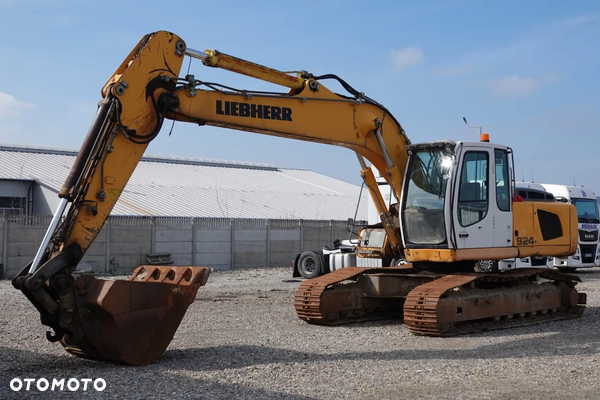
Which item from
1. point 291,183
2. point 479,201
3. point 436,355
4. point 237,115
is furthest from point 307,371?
point 291,183

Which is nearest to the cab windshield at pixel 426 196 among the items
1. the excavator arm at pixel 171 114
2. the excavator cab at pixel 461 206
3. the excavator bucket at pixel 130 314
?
the excavator cab at pixel 461 206

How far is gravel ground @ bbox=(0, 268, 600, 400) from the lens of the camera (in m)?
7.05

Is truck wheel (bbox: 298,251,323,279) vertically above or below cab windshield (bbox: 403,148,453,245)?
below

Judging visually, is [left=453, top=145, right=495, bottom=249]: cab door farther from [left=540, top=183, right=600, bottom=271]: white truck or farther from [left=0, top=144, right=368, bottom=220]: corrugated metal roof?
[left=0, top=144, right=368, bottom=220]: corrugated metal roof

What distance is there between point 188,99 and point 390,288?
192 inches

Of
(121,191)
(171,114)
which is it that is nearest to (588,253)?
(171,114)

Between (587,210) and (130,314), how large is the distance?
65.6 ft

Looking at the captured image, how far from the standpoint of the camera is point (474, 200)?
11586mm

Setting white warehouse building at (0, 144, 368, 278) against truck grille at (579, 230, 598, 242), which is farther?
white warehouse building at (0, 144, 368, 278)

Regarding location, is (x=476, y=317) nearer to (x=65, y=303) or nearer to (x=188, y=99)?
(x=188, y=99)

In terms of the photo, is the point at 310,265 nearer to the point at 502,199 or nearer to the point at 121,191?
the point at 502,199

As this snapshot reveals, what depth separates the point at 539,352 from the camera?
927cm

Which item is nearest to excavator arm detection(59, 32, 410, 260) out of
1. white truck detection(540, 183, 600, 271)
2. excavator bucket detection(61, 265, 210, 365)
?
excavator bucket detection(61, 265, 210, 365)

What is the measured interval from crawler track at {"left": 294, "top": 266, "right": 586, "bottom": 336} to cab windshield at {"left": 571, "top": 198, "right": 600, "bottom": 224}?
11.7 metres
